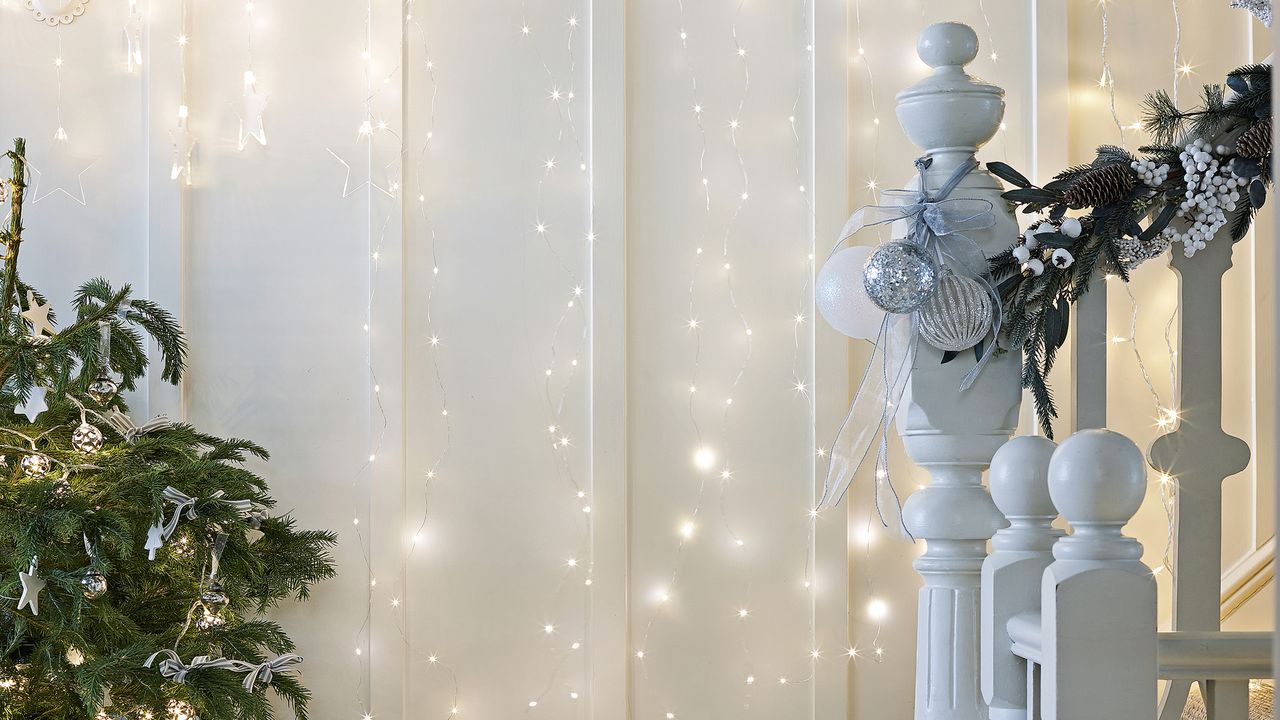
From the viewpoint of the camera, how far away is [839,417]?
2092mm

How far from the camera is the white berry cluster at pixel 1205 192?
848 millimetres

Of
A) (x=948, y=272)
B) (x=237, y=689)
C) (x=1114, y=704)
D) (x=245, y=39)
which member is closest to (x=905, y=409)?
(x=948, y=272)

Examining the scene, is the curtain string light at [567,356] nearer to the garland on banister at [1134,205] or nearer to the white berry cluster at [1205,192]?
the garland on banister at [1134,205]

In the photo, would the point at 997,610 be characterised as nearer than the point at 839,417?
Yes

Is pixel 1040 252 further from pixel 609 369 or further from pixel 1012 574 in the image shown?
pixel 609 369

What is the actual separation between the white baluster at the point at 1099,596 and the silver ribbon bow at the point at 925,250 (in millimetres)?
290

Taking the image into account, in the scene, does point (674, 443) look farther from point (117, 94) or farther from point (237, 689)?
point (117, 94)

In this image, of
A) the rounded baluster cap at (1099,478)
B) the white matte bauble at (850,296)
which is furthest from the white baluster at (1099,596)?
the white matte bauble at (850,296)

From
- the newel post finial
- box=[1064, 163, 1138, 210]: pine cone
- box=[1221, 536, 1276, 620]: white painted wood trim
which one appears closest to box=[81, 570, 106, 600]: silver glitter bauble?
the newel post finial

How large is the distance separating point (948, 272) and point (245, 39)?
171 cm

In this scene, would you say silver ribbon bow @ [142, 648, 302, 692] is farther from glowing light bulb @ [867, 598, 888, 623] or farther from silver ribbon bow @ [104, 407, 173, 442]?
glowing light bulb @ [867, 598, 888, 623]

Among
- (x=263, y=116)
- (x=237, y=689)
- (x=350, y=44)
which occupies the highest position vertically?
(x=350, y=44)

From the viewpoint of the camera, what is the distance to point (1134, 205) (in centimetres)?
89

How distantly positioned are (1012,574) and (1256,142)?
433 mm
